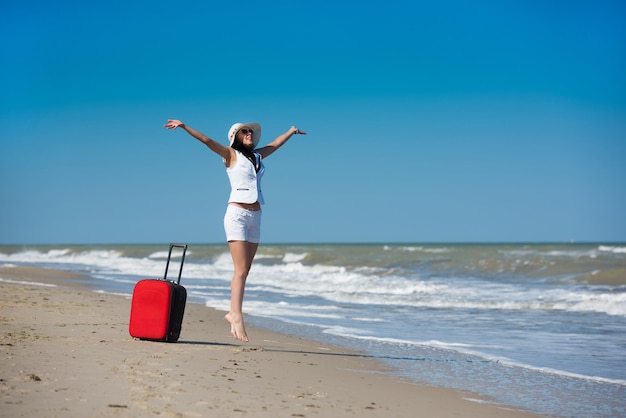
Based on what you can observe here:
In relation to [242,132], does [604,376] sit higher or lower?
lower

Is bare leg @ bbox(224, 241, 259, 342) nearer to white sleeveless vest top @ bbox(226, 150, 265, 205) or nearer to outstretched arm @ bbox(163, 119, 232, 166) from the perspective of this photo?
white sleeveless vest top @ bbox(226, 150, 265, 205)

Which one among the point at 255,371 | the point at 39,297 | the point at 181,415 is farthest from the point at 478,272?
the point at 181,415

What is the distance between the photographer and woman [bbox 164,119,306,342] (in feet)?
20.3

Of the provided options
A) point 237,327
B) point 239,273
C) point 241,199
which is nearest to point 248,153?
point 241,199

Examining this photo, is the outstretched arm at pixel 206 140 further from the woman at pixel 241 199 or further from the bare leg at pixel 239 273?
the bare leg at pixel 239 273

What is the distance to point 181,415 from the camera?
146 inches

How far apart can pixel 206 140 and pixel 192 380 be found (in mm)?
2136

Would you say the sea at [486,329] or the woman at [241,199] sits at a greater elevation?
the woman at [241,199]

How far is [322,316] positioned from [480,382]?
17.9 feet

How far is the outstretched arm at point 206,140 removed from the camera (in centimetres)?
581

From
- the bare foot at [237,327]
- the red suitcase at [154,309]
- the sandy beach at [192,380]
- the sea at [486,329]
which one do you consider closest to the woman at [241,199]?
the bare foot at [237,327]

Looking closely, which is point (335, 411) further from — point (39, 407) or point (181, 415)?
point (39, 407)

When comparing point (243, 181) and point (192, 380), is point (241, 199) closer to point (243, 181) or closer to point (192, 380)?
point (243, 181)

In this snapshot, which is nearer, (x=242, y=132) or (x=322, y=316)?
(x=242, y=132)
